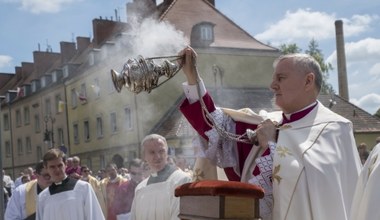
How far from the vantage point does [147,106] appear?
111 feet

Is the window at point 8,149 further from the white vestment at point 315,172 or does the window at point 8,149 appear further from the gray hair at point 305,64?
Result: the white vestment at point 315,172

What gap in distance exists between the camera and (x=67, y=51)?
51.3 meters

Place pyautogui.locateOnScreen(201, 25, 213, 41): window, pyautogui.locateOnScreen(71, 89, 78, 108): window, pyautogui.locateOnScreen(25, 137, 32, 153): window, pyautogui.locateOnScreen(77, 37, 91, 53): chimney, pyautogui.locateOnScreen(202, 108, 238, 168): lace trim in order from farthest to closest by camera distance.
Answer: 1. pyautogui.locateOnScreen(25, 137, 32, 153): window
2. pyautogui.locateOnScreen(77, 37, 91, 53): chimney
3. pyautogui.locateOnScreen(71, 89, 78, 108): window
4. pyautogui.locateOnScreen(201, 25, 213, 41): window
5. pyautogui.locateOnScreen(202, 108, 238, 168): lace trim

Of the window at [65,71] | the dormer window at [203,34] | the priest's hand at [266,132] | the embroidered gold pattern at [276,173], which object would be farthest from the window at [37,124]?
the embroidered gold pattern at [276,173]

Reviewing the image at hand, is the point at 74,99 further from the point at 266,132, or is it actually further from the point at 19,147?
the point at 266,132

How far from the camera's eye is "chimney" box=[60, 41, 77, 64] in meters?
51.1

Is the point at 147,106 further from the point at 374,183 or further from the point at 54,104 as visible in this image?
the point at 374,183

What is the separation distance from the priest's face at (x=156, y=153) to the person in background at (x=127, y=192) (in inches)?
152

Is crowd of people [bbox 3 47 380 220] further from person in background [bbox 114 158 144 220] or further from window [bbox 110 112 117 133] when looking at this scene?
window [bbox 110 112 117 133]

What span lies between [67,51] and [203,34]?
18.9 metres

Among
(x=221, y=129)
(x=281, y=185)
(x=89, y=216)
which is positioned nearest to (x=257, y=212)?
(x=281, y=185)

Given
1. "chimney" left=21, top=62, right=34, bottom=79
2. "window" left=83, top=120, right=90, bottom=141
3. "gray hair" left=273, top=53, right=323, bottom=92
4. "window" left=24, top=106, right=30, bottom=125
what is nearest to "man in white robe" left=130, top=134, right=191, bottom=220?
"gray hair" left=273, top=53, right=323, bottom=92

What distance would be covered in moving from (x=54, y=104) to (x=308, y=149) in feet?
149

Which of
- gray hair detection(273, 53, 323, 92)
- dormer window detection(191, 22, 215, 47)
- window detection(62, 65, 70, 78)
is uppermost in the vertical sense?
dormer window detection(191, 22, 215, 47)
